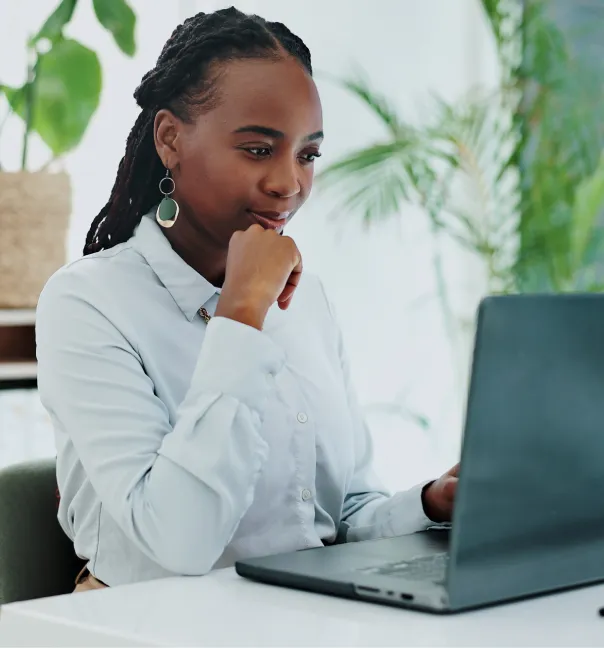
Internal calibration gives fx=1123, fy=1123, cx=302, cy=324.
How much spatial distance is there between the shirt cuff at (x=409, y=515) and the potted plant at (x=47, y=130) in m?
1.28

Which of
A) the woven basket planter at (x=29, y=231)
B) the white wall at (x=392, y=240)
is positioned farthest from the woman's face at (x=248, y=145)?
the white wall at (x=392, y=240)

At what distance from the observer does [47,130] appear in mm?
2623

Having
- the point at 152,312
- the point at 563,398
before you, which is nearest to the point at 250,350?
the point at 152,312

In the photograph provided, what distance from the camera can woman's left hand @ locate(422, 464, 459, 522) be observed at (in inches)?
55.4

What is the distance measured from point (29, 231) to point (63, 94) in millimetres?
357

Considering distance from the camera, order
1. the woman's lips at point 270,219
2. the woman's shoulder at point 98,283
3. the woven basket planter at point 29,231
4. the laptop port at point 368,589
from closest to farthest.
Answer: the laptop port at point 368,589 < the woman's shoulder at point 98,283 < the woman's lips at point 270,219 < the woven basket planter at point 29,231

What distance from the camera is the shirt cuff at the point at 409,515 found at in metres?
1.43

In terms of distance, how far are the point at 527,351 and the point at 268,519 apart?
646 mm

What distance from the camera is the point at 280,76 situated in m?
1.45

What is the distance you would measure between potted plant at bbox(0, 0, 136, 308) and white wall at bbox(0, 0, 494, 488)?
1.87 ft

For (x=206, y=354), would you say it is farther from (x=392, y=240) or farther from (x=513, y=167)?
(x=513, y=167)

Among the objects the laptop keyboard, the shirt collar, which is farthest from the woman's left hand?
the shirt collar

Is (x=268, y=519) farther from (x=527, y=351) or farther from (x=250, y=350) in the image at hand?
(x=527, y=351)

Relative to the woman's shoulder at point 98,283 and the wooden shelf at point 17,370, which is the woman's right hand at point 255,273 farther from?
the wooden shelf at point 17,370
